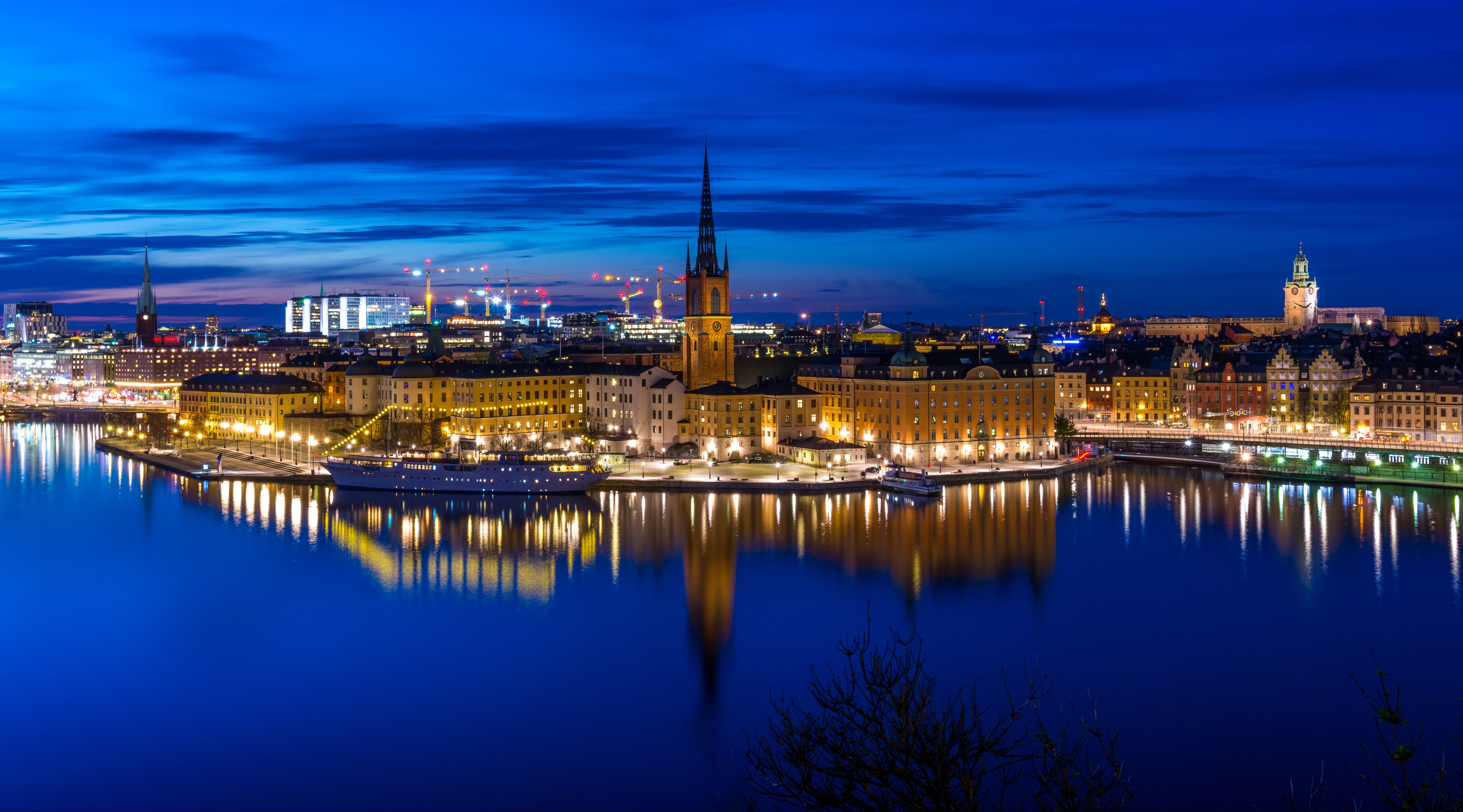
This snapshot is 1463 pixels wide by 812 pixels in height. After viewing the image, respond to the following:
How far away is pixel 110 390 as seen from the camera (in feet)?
203

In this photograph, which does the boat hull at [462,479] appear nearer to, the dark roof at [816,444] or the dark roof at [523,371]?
the dark roof at [816,444]

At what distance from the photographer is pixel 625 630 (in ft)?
45.6

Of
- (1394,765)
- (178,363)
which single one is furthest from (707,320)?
(178,363)

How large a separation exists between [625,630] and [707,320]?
56.6 ft

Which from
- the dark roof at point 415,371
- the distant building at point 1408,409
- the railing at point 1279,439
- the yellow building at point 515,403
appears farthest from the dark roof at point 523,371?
the distant building at point 1408,409

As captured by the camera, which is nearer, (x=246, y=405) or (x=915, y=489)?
(x=915, y=489)

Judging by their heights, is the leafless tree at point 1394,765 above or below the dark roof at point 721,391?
below

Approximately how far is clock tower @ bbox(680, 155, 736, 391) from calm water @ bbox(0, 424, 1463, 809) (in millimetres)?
8012

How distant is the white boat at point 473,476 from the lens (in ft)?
79.6

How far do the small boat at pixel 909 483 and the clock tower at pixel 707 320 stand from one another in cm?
644

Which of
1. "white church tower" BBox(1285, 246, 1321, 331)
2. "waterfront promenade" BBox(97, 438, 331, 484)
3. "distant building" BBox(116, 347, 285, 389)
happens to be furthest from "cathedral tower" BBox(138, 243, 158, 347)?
"white church tower" BBox(1285, 246, 1321, 331)

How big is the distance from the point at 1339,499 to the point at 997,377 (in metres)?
7.25

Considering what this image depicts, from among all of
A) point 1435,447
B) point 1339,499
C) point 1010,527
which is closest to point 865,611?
point 1010,527

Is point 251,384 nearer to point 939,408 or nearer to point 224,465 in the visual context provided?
point 224,465
